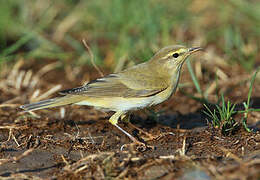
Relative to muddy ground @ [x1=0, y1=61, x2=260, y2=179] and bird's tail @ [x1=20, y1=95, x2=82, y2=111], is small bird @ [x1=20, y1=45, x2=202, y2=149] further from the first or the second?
muddy ground @ [x1=0, y1=61, x2=260, y2=179]

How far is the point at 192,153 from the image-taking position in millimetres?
4426

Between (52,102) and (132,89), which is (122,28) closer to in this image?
(132,89)

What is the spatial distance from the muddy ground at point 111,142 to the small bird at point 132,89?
35 centimetres

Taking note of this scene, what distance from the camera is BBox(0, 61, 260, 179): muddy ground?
3.82 meters

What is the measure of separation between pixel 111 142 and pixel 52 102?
3.06 ft

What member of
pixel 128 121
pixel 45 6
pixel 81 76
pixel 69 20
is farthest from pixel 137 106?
pixel 45 6

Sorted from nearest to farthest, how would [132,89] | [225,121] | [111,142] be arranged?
[225,121] → [111,142] → [132,89]

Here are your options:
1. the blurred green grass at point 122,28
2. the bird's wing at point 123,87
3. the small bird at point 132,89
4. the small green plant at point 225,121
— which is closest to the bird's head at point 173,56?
the small bird at point 132,89

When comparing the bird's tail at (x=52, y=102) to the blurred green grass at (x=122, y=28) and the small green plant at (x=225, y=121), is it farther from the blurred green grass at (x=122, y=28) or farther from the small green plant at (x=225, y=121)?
the small green plant at (x=225, y=121)

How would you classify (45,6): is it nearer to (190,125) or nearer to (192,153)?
(190,125)

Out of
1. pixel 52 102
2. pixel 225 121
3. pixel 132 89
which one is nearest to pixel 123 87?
pixel 132 89

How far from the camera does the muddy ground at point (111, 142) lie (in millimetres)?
3824

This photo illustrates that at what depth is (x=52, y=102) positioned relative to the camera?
17.2 ft

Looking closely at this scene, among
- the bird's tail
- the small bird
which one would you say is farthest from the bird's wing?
the bird's tail
